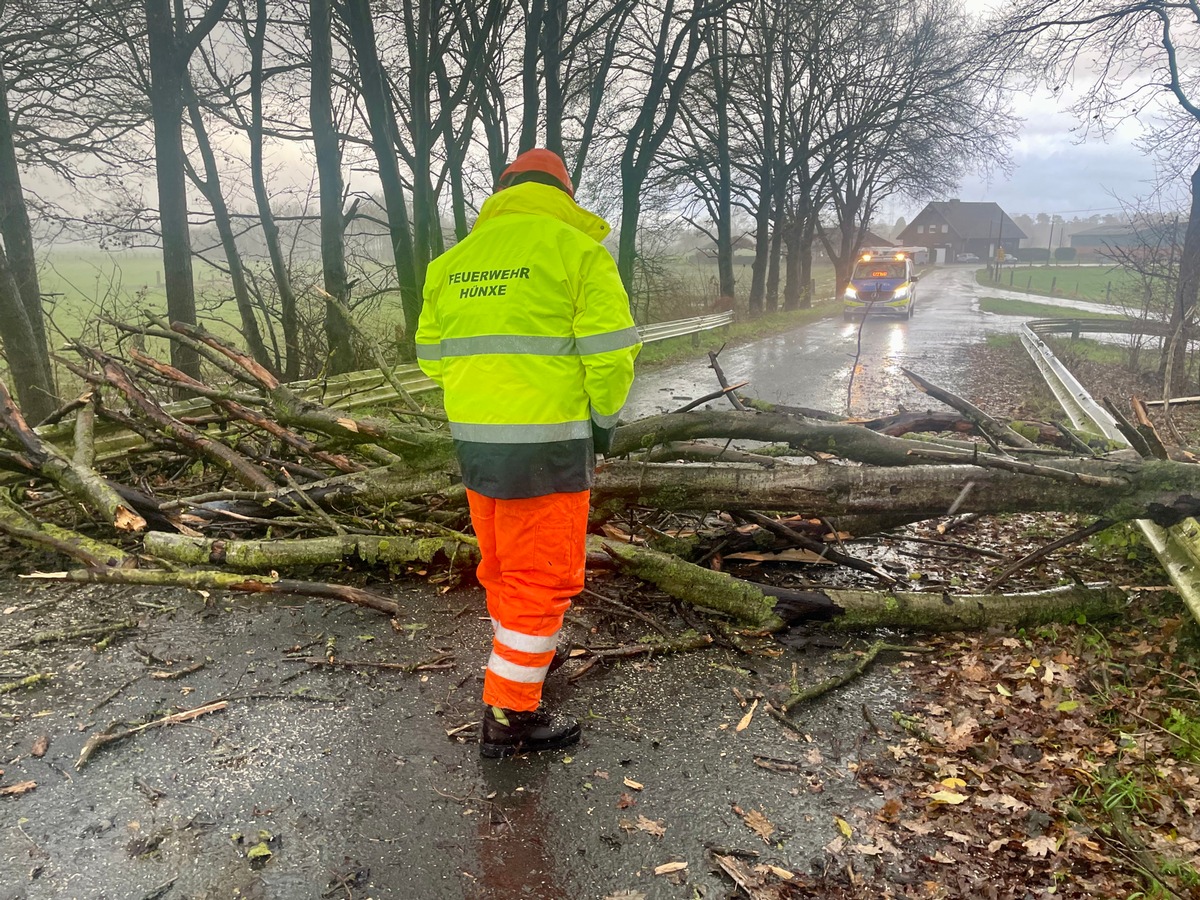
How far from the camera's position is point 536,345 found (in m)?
2.70

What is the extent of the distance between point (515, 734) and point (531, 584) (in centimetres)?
58

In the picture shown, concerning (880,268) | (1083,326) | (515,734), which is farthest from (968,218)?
(515,734)

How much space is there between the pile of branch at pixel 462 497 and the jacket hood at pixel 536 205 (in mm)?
1770

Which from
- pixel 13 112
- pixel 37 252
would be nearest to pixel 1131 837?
pixel 37 252

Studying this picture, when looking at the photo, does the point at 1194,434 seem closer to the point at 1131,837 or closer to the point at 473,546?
the point at 1131,837

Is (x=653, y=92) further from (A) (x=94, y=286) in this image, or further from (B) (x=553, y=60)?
(A) (x=94, y=286)

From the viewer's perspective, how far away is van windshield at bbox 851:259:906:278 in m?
24.5

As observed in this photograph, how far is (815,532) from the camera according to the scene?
462cm

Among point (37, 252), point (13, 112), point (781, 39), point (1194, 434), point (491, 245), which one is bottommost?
point (1194, 434)

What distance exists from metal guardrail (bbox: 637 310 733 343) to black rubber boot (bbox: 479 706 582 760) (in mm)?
12332

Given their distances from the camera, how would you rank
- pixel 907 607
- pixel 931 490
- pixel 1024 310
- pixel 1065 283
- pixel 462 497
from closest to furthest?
pixel 907 607, pixel 931 490, pixel 462 497, pixel 1024 310, pixel 1065 283

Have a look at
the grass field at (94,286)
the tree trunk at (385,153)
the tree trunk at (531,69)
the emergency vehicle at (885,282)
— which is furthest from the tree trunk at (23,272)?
the emergency vehicle at (885,282)

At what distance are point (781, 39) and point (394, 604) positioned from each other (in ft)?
75.9

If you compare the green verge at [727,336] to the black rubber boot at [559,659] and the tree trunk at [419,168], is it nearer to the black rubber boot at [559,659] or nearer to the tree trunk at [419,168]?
the tree trunk at [419,168]
